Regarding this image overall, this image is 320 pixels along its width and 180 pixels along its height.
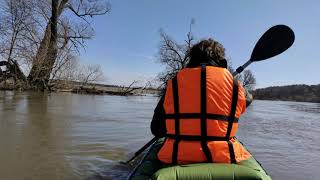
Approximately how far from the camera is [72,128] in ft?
24.8

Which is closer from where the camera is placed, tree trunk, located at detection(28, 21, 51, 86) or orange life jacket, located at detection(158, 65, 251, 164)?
orange life jacket, located at detection(158, 65, 251, 164)

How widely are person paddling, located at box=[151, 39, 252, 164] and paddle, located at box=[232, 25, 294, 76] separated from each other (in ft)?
3.98

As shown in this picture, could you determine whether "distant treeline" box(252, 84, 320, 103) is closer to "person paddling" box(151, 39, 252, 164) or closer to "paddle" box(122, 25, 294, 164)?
"paddle" box(122, 25, 294, 164)

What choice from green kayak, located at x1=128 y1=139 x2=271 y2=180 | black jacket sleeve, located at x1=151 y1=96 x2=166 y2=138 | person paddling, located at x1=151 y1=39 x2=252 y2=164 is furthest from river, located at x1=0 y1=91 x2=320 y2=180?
green kayak, located at x1=128 y1=139 x2=271 y2=180

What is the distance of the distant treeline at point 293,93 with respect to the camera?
71188 mm

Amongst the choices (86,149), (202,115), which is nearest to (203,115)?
(202,115)

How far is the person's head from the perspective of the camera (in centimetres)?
284

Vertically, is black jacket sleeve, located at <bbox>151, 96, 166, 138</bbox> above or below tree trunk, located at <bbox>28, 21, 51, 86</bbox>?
below

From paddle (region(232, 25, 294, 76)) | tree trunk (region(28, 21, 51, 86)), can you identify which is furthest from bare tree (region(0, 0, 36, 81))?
paddle (region(232, 25, 294, 76))

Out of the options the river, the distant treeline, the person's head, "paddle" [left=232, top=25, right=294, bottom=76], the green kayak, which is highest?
"paddle" [left=232, top=25, right=294, bottom=76]

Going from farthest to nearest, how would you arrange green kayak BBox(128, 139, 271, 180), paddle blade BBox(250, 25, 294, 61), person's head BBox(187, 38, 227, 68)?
paddle blade BBox(250, 25, 294, 61)
person's head BBox(187, 38, 227, 68)
green kayak BBox(128, 139, 271, 180)

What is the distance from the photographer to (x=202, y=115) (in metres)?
2.61

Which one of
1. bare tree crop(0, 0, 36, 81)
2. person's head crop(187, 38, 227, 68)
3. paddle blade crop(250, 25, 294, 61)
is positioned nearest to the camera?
person's head crop(187, 38, 227, 68)

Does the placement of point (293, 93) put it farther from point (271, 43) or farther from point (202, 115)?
point (202, 115)
